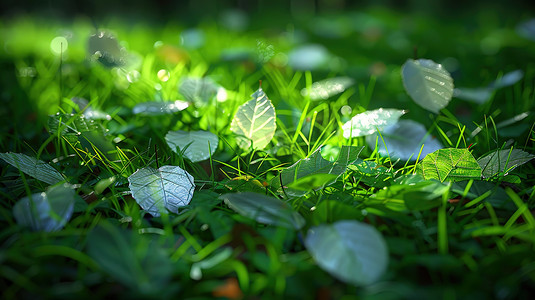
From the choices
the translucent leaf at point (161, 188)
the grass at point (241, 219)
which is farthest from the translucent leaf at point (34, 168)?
the translucent leaf at point (161, 188)

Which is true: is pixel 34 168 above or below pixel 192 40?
above

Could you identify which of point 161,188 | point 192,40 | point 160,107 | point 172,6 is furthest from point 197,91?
point 172,6

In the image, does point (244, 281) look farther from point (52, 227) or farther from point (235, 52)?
point (235, 52)

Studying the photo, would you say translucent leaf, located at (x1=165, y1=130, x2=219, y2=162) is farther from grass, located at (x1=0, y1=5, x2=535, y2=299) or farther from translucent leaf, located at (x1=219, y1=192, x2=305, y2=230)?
translucent leaf, located at (x1=219, y1=192, x2=305, y2=230)

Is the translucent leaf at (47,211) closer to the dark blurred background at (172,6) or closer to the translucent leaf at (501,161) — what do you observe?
the translucent leaf at (501,161)

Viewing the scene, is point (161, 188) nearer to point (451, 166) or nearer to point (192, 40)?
point (451, 166)

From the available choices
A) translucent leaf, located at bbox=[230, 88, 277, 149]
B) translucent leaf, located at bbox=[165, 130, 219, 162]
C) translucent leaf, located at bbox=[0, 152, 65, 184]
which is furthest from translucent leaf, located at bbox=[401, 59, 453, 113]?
translucent leaf, located at bbox=[0, 152, 65, 184]

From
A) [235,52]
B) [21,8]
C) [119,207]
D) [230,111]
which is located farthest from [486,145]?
[21,8]
